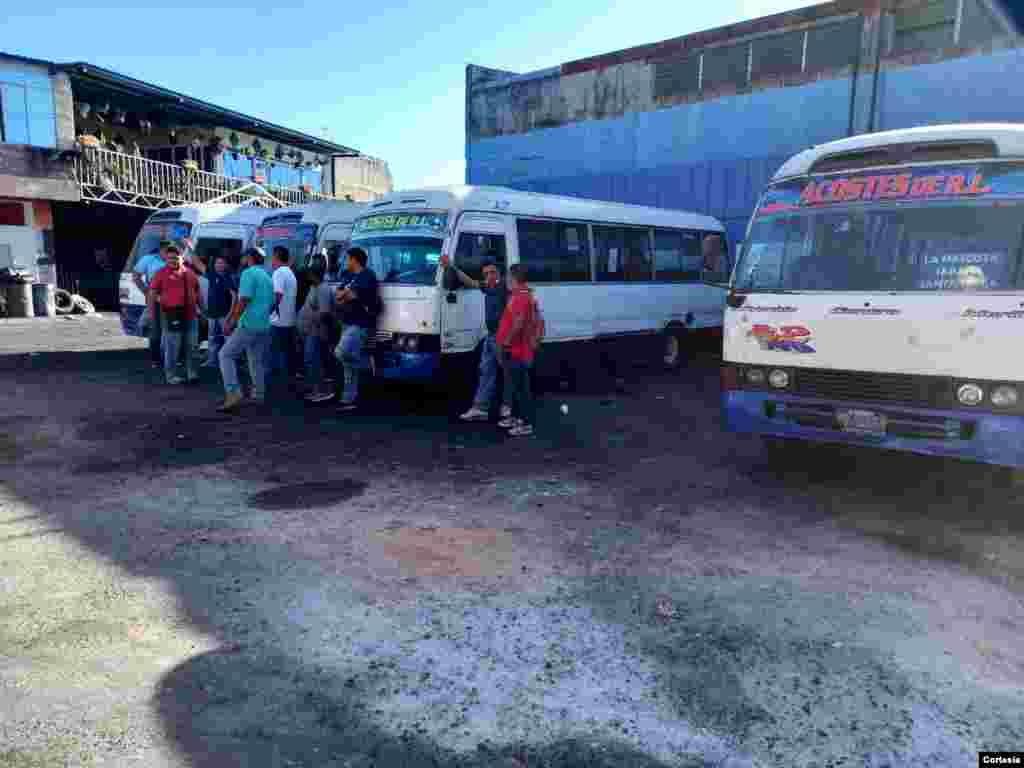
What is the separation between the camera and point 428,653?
11.0ft

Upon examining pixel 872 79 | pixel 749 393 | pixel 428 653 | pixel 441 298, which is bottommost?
pixel 428 653

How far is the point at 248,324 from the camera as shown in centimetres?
845

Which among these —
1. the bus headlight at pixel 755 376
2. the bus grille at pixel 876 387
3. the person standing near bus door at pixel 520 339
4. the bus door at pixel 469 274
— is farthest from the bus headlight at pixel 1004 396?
the bus door at pixel 469 274

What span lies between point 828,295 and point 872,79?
44.0 feet

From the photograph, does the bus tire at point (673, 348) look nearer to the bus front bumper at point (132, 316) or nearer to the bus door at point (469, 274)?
the bus door at point (469, 274)

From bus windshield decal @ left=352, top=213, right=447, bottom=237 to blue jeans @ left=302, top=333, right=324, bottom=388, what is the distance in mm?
1612

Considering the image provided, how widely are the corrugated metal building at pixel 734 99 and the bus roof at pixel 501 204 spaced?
24.9 feet

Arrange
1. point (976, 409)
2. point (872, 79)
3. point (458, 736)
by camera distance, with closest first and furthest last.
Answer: point (458, 736), point (976, 409), point (872, 79)

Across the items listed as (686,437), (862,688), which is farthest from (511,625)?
(686,437)

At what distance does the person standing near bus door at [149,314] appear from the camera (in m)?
10.7

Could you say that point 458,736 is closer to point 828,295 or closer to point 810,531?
point 810,531

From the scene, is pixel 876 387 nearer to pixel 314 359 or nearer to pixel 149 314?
pixel 314 359

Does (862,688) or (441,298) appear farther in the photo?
(441,298)

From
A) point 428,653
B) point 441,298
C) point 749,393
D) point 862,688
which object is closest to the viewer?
point 862,688
